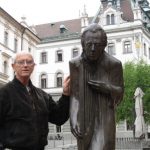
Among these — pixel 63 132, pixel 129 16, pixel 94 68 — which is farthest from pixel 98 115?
pixel 129 16

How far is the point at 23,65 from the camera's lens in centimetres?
350

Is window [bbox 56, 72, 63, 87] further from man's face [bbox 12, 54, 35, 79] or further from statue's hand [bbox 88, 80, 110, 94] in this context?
statue's hand [bbox 88, 80, 110, 94]

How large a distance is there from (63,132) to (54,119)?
38984mm

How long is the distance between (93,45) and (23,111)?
0.83 metres

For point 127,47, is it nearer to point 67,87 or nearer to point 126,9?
point 126,9

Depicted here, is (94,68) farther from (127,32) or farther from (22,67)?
(127,32)

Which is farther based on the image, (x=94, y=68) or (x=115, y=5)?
(x=115, y=5)

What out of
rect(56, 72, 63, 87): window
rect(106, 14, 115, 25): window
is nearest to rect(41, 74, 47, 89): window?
rect(56, 72, 63, 87): window

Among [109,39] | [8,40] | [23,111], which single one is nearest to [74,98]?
[23,111]

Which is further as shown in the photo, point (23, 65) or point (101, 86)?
point (23, 65)

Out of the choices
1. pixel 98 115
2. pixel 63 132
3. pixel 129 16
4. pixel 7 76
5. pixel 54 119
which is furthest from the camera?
pixel 129 16

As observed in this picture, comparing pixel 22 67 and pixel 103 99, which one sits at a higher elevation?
pixel 22 67

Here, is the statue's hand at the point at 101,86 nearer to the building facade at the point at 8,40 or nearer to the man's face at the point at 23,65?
the man's face at the point at 23,65

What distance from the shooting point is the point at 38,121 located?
3.46 meters
